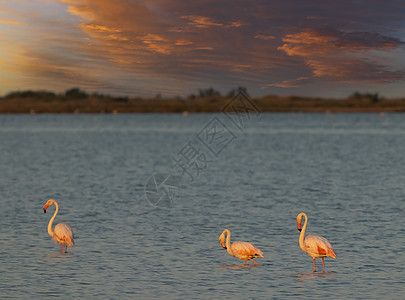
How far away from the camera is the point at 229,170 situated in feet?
172

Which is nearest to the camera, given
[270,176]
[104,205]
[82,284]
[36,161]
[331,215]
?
[82,284]

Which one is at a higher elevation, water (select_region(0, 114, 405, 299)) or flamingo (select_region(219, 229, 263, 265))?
flamingo (select_region(219, 229, 263, 265))

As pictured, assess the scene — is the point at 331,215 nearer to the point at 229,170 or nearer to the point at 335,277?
the point at 335,277

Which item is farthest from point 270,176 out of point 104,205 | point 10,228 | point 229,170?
point 10,228

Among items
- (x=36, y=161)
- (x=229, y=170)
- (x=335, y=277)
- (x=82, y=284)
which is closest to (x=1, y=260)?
(x=82, y=284)

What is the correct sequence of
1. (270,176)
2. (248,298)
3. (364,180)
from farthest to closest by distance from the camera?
1. (270,176)
2. (364,180)
3. (248,298)

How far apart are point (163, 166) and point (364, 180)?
2069 cm

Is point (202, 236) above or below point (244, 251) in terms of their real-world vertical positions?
below

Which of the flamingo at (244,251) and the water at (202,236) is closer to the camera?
the water at (202,236)

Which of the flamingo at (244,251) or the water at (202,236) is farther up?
the flamingo at (244,251)

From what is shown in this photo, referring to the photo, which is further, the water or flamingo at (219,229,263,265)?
flamingo at (219,229,263,265)

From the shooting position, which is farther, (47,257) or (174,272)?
(47,257)

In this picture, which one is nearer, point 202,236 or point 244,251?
point 244,251

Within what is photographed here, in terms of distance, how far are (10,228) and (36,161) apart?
39.2 meters
